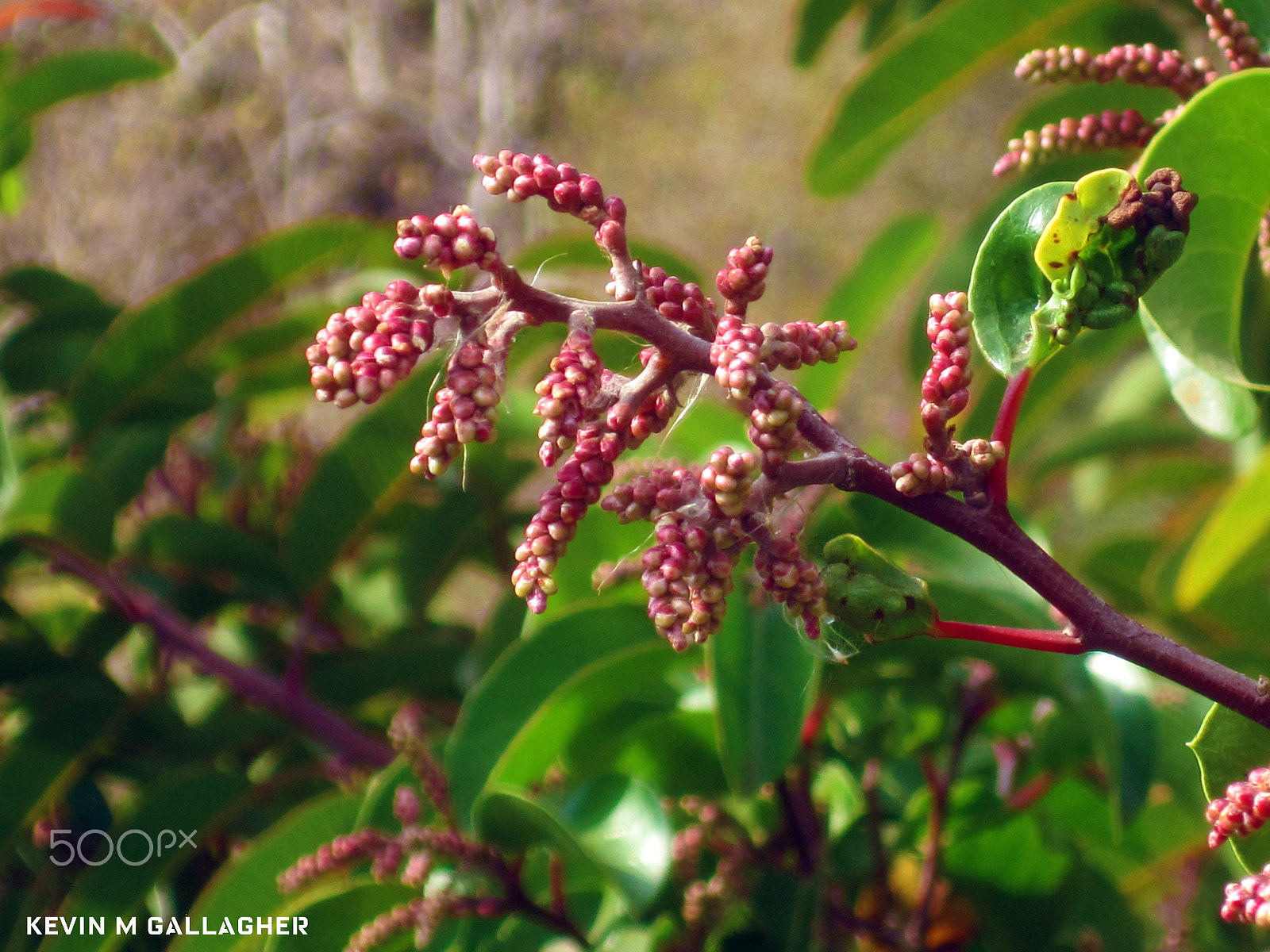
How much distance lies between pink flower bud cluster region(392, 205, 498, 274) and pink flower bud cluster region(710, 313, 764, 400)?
0.31 feet

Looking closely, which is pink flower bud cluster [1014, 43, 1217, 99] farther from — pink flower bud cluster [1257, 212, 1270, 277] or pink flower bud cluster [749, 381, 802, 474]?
pink flower bud cluster [749, 381, 802, 474]

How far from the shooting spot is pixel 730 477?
0.42 m

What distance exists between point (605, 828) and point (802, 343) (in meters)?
0.52

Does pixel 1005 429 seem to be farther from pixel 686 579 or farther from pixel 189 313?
pixel 189 313

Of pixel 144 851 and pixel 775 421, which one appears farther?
pixel 144 851

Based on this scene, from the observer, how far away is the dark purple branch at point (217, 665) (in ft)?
4.23

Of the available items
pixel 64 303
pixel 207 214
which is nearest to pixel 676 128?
pixel 207 214

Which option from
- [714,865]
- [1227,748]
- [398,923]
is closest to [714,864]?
[714,865]

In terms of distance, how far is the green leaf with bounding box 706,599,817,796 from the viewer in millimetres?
798

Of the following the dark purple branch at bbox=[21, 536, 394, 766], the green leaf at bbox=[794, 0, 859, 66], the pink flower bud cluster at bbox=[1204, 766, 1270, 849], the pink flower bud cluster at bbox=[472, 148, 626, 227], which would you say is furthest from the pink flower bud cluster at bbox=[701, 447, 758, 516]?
the green leaf at bbox=[794, 0, 859, 66]

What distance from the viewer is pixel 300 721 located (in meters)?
1.31

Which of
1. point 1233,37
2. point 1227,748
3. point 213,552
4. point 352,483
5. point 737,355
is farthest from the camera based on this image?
point 213,552

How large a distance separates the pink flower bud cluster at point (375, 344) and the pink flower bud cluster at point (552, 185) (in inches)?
2.3

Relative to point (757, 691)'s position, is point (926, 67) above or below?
above
